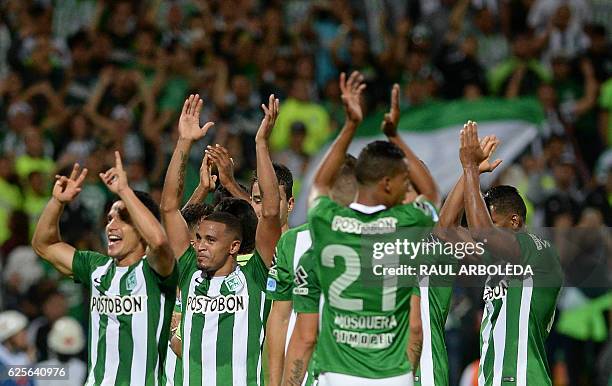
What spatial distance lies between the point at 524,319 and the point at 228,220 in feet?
6.73

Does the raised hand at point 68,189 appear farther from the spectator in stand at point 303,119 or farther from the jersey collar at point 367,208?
the spectator in stand at point 303,119

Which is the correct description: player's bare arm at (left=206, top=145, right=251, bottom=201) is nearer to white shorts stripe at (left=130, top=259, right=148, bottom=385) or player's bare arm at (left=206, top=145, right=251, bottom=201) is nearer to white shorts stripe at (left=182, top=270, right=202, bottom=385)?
white shorts stripe at (left=182, top=270, right=202, bottom=385)

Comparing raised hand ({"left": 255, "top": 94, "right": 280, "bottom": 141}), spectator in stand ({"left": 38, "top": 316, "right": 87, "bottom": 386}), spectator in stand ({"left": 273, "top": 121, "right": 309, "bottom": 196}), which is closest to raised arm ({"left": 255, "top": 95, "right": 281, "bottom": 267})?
raised hand ({"left": 255, "top": 94, "right": 280, "bottom": 141})

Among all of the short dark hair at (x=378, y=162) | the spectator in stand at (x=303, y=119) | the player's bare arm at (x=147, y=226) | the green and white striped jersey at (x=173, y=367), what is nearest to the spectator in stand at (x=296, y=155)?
the spectator in stand at (x=303, y=119)

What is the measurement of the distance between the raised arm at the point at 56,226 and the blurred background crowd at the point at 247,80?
533cm

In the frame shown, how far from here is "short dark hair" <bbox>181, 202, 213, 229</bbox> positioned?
9430 mm

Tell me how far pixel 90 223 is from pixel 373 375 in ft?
25.8

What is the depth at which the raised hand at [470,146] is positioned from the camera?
8133 millimetres

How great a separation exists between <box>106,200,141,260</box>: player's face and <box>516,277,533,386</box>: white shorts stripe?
2552 millimetres

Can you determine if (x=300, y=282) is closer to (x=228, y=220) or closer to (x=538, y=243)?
(x=228, y=220)

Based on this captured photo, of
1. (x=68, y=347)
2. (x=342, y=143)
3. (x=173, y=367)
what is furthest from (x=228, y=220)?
(x=68, y=347)

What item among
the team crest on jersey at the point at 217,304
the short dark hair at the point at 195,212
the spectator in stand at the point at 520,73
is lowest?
the team crest on jersey at the point at 217,304

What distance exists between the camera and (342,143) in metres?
7.46

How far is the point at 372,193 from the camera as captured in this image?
756cm
